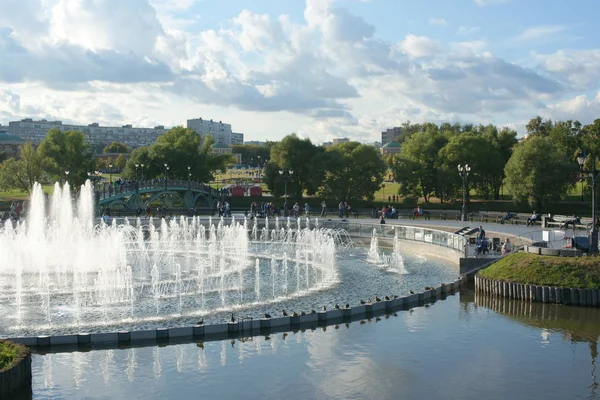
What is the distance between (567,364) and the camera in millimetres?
20031

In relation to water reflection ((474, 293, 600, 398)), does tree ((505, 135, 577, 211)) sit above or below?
above

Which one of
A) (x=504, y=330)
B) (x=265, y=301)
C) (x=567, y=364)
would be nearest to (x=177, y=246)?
(x=265, y=301)

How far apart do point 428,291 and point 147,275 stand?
42.4ft

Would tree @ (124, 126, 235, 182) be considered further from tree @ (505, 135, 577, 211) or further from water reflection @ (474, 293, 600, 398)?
water reflection @ (474, 293, 600, 398)

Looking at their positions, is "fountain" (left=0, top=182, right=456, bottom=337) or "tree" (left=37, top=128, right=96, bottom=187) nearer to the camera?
"fountain" (left=0, top=182, right=456, bottom=337)

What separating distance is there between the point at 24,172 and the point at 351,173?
36117 mm

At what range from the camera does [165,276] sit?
31984 mm

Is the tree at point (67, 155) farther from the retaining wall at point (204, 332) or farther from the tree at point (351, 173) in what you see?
the retaining wall at point (204, 332)

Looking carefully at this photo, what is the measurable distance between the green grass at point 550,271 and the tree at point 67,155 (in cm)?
5913

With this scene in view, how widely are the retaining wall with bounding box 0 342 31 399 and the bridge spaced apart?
44290 millimetres

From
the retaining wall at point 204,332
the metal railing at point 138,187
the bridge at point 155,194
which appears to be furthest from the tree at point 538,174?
the retaining wall at point 204,332

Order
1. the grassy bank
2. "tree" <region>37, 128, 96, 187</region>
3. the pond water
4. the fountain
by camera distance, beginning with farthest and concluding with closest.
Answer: "tree" <region>37, 128, 96, 187</region> → the fountain → the pond water → the grassy bank

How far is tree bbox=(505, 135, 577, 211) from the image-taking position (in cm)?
6322

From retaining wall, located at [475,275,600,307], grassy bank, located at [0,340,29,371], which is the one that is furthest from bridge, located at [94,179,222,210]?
grassy bank, located at [0,340,29,371]
